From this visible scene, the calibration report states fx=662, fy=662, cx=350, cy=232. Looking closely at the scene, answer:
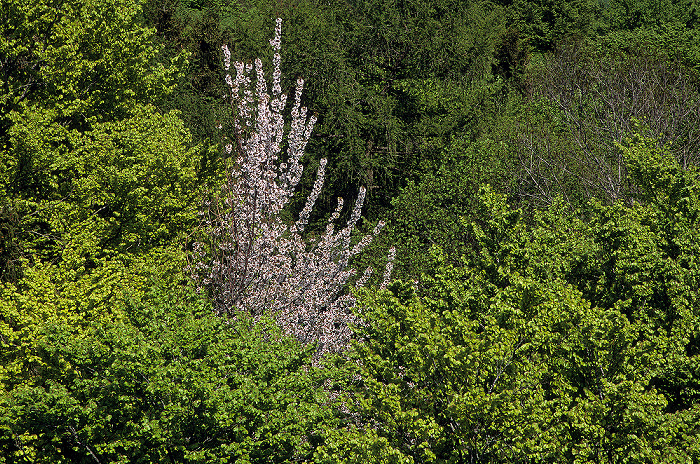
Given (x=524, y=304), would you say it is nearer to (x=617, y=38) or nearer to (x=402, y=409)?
(x=402, y=409)

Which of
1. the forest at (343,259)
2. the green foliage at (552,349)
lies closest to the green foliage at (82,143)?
the forest at (343,259)

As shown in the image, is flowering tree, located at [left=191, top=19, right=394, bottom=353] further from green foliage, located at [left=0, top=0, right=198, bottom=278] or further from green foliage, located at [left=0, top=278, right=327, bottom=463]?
green foliage, located at [left=0, top=278, right=327, bottom=463]

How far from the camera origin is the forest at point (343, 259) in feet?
39.8

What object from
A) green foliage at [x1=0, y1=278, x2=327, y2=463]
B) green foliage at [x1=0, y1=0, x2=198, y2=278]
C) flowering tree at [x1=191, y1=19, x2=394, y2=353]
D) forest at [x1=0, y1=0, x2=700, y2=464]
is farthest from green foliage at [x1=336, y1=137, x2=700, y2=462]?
green foliage at [x1=0, y1=0, x2=198, y2=278]

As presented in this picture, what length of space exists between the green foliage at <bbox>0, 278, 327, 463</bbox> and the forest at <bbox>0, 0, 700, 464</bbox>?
2.8 inches

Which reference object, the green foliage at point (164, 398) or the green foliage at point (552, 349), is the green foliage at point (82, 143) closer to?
the green foliage at point (164, 398)

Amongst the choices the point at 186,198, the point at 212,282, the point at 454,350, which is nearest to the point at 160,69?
the point at 186,198

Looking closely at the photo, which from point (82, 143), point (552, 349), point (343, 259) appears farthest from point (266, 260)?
point (552, 349)

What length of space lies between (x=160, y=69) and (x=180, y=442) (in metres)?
15.2

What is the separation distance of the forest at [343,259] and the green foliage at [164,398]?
7cm

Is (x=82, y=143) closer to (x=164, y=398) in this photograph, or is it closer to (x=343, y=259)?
(x=343, y=259)

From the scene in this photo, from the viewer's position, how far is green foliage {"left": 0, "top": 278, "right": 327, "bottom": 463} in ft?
41.0

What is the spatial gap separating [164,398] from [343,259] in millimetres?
8671

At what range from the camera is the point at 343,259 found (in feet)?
67.2
